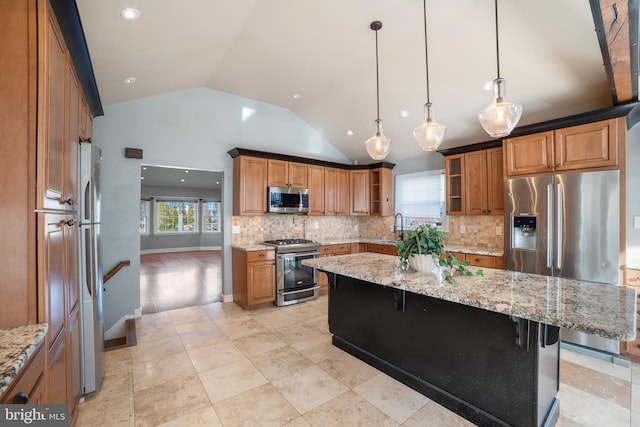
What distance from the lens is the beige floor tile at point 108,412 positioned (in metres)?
1.95

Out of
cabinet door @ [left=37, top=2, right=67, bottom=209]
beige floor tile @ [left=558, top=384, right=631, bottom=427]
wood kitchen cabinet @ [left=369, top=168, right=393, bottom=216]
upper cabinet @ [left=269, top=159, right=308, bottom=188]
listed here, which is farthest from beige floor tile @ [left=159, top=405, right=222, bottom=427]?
wood kitchen cabinet @ [left=369, top=168, right=393, bottom=216]

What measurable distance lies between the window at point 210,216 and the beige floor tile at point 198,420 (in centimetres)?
1053

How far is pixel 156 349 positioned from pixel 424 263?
287 centimetres

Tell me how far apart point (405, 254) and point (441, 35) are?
232 centimetres

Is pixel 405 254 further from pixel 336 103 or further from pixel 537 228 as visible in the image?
pixel 336 103

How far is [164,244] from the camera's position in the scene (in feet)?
36.1

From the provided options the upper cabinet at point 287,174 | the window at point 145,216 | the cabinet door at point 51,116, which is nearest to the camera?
the cabinet door at point 51,116

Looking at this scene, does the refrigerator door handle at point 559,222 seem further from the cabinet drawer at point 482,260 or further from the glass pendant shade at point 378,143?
the glass pendant shade at point 378,143

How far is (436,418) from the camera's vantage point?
6.50 feet

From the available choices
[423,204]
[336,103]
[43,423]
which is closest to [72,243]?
[43,423]

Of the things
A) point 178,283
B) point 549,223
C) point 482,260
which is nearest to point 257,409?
point 482,260

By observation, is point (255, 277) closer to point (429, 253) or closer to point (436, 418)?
point (429, 253)

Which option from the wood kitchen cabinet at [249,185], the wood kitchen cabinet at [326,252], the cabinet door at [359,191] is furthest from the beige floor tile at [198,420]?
the cabinet door at [359,191]

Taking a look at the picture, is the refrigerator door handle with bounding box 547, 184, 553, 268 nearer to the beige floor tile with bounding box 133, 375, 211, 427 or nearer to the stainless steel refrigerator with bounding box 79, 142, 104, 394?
the beige floor tile with bounding box 133, 375, 211, 427
